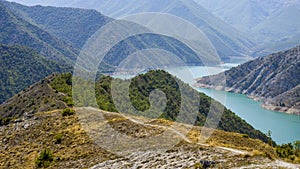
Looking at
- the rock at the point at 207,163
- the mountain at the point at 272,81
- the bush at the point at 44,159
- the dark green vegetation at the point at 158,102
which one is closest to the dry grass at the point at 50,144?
the bush at the point at 44,159

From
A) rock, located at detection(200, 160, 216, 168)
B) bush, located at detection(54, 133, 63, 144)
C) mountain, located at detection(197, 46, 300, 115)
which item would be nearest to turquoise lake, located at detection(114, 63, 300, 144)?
mountain, located at detection(197, 46, 300, 115)

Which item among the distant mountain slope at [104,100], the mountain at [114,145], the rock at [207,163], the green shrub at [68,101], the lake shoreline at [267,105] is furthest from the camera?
the lake shoreline at [267,105]

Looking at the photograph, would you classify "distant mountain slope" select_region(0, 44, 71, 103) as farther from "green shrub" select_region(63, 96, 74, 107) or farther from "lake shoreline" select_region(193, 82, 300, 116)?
"green shrub" select_region(63, 96, 74, 107)

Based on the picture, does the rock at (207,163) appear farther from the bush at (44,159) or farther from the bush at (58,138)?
the bush at (58,138)

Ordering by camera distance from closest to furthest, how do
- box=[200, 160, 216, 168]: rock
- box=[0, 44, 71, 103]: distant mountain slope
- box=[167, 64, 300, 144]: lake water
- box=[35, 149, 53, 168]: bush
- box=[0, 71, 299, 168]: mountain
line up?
box=[200, 160, 216, 168]: rock
box=[0, 71, 299, 168]: mountain
box=[35, 149, 53, 168]: bush
box=[167, 64, 300, 144]: lake water
box=[0, 44, 71, 103]: distant mountain slope

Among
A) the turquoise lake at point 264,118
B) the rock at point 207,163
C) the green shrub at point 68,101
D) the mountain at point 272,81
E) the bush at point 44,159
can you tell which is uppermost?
the mountain at point 272,81
